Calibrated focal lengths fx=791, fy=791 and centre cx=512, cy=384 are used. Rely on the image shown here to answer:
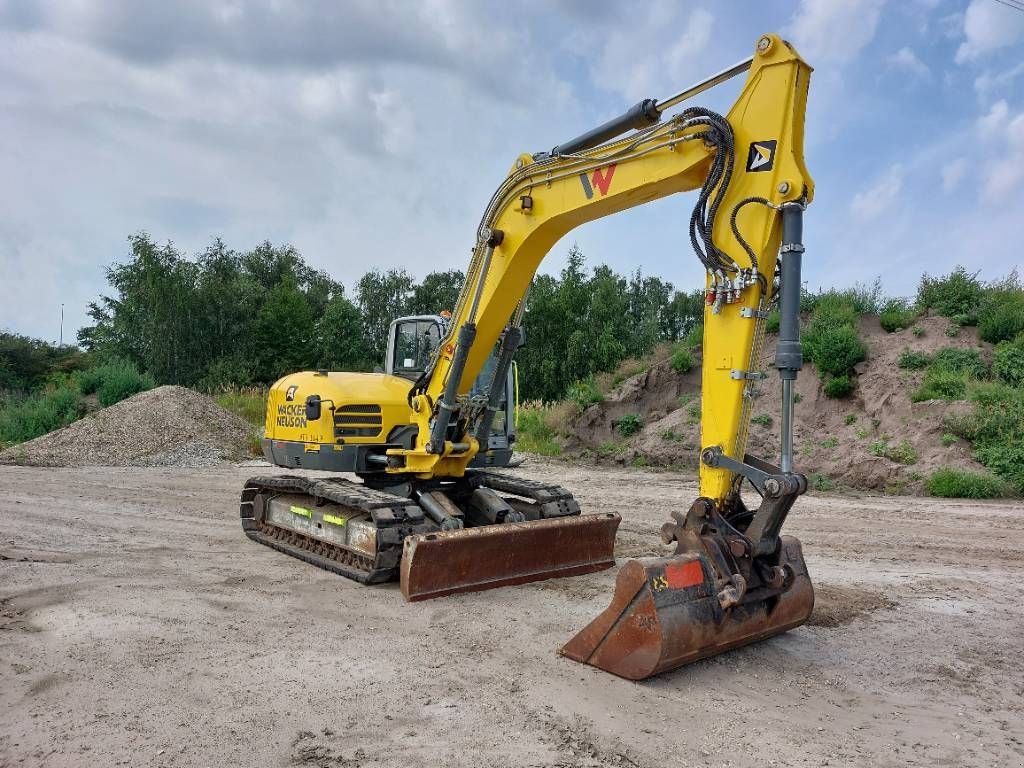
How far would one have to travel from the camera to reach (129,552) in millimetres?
7543

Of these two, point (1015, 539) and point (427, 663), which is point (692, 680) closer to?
point (427, 663)

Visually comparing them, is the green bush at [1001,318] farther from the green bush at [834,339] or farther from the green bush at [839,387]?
the green bush at [839,387]

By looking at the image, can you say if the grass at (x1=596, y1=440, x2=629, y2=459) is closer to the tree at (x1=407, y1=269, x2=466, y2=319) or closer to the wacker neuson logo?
the wacker neuson logo

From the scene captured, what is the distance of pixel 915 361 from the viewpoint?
16.1 meters

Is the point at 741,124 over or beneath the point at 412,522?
over

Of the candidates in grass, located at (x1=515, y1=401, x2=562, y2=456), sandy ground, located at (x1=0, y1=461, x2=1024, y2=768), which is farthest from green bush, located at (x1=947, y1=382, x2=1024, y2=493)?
grass, located at (x1=515, y1=401, x2=562, y2=456)

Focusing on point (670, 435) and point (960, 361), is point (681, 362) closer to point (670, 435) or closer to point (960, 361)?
point (670, 435)

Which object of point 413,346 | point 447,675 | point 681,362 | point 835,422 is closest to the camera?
point 447,675

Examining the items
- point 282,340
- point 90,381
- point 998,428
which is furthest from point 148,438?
point 282,340

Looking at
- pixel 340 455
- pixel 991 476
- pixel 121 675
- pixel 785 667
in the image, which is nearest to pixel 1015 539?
pixel 991 476

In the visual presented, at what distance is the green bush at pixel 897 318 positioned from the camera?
1775cm

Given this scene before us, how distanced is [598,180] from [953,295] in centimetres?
1538

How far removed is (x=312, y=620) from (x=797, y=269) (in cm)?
385

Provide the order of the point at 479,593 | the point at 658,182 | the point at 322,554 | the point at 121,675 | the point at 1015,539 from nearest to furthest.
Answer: the point at 121,675, the point at 658,182, the point at 479,593, the point at 322,554, the point at 1015,539
